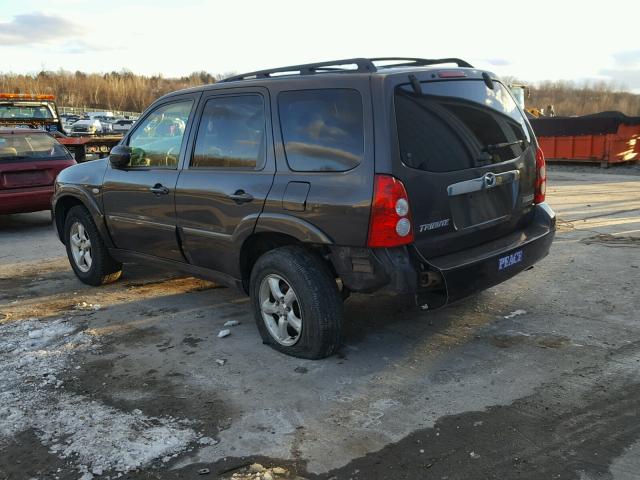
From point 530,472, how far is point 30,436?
8.50ft

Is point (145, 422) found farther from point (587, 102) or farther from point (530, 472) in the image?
point (587, 102)

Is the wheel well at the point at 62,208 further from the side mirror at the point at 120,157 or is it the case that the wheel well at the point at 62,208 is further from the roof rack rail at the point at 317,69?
the roof rack rail at the point at 317,69

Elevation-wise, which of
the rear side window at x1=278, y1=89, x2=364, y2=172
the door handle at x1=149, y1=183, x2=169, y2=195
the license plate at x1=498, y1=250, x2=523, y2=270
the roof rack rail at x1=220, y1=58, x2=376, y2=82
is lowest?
the license plate at x1=498, y1=250, x2=523, y2=270

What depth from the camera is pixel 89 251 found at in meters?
6.10

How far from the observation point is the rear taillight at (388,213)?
138 inches

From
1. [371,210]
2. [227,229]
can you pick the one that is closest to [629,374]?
[371,210]

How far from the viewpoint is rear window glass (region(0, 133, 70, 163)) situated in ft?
29.9

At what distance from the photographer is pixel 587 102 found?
95.2 m

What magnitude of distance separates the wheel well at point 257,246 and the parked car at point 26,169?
235 inches

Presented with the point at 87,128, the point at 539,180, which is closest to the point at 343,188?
the point at 539,180

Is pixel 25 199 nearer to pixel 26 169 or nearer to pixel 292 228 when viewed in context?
pixel 26 169

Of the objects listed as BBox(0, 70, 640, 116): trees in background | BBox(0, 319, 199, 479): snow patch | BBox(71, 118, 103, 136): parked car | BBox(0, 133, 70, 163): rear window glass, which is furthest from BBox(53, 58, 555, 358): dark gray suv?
BBox(0, 70, 640, 116): trees in background

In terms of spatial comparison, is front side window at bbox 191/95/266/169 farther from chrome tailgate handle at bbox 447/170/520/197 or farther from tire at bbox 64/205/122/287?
tire at bbox 64/205/122/287

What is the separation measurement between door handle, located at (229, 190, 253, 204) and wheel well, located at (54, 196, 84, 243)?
263cm
